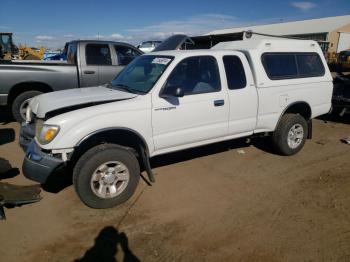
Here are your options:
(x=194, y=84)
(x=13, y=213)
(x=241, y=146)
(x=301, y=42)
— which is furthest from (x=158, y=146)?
(x=301, y=42)

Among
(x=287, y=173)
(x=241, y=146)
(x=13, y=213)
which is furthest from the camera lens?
(x=241, y=146)

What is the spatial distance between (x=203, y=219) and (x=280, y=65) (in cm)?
297

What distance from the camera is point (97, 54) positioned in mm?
7562

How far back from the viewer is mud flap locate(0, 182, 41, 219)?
3.75 meters

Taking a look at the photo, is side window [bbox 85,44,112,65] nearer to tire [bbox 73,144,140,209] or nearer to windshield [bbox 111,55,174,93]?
windshield [bbox 111,55,174,93]

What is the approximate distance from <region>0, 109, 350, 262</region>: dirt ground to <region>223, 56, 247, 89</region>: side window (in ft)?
4.46

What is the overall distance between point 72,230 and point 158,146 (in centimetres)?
143

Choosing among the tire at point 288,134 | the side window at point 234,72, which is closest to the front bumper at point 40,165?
the side window at point 234,72

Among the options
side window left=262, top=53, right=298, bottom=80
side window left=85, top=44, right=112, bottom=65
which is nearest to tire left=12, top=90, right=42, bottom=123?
side window left=85, top=44, right=112, bottom=65

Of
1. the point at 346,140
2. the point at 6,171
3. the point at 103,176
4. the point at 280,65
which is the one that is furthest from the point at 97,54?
the point at 346,140

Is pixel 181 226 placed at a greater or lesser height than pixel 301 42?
lesser

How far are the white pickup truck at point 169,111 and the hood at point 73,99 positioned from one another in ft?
0.04

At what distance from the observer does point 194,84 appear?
170 inches

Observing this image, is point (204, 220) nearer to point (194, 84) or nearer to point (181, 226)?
point (181, 226)
